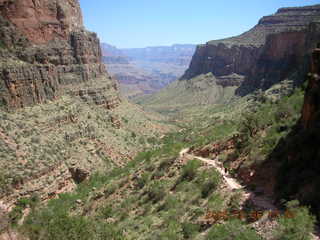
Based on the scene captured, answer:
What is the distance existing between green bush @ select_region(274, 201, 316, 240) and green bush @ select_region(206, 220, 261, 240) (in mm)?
1034

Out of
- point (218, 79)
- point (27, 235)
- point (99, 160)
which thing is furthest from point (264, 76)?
point (27, 235)

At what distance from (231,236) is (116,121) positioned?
44896 millimetres

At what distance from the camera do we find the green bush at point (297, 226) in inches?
486

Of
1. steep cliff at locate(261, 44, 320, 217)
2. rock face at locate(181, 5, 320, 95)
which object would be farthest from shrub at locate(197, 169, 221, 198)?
rock face at locate(181, 5, 320, 95)

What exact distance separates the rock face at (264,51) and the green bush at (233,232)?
1940 inches

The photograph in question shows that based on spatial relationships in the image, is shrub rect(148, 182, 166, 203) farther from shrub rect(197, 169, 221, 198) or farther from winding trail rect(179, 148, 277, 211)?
winding trail rect(179, 148, 277, 211)

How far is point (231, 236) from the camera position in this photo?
45.2 ft

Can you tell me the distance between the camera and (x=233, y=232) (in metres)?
13.8

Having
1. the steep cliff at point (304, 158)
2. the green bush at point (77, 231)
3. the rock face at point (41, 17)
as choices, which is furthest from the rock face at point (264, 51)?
the green bush at point (77, 231)

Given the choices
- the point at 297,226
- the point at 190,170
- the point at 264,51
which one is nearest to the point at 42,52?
the point at 190,170

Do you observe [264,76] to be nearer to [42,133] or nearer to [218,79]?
[218,79]

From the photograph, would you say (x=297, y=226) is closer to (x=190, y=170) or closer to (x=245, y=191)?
(x=245, y=191)

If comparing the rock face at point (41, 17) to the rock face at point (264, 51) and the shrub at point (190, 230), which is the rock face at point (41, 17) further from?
the rock face at point (264, 51)

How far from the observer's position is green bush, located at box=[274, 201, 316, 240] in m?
12.3
